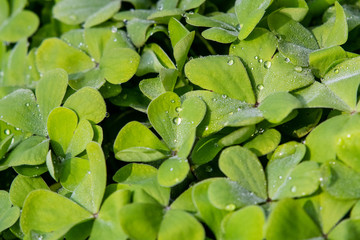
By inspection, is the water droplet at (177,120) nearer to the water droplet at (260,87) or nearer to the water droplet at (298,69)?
the water droplet at (260,87)

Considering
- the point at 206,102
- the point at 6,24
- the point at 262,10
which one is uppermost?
the point at 262,10

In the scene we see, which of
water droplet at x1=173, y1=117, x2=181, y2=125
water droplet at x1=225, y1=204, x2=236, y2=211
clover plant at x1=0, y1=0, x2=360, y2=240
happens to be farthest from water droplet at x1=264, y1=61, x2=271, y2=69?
water droplet at x1=225, y1=204, x2=236, y2=211

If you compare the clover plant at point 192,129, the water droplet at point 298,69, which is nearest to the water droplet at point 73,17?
the clover plant at point 192,129

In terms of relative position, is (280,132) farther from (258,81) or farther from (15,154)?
(15,154)

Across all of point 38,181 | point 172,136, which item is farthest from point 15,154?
point 172,136

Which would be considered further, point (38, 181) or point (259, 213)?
point (38, 181)

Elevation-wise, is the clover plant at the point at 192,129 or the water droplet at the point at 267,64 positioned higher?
the water droplet at the point at 267,64

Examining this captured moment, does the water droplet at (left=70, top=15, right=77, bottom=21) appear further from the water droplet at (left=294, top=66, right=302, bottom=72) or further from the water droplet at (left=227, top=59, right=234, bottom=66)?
the water droplet at (left=294, top=66, right=302, bottom=72)

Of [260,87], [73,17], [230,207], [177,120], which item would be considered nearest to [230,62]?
[260,87]
